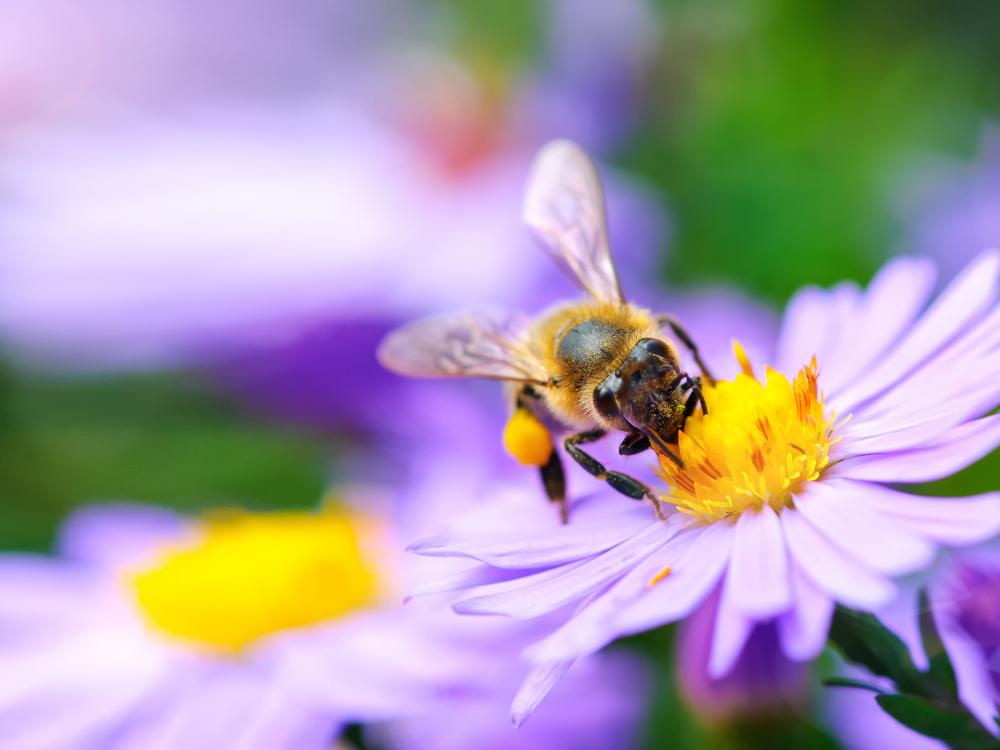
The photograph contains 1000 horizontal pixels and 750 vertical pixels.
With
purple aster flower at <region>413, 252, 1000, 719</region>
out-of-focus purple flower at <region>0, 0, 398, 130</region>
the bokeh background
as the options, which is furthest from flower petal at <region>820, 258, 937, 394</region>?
out-of-focus purple flower at <region>0, 0, 398, 130</region>

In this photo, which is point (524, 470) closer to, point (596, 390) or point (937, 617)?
point (596, 390)

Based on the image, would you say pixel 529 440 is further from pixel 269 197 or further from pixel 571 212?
pixel 269 197

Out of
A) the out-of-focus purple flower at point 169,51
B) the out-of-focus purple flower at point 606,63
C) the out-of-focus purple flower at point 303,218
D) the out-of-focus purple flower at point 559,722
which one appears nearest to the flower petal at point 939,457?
the out-of-focus purple flower at point 559,722

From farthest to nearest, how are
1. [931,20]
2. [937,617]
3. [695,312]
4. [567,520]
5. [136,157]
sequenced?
1. [136,157]
2. [931,20]
3. [695,312]
4. [567,520]
5. [937,617]

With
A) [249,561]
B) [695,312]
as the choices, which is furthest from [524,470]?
[695,312]

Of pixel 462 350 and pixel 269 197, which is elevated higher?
pixel 462 350

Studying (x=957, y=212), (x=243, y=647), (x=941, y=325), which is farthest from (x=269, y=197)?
(x=941, y=325)

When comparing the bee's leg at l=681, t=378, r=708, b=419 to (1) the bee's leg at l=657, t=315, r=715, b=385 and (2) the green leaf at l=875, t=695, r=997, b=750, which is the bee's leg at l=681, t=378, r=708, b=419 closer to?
(1) the bee's leg at l=657, t=315, r=715, b=385

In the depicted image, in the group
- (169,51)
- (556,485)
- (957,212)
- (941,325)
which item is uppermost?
(941,325)
